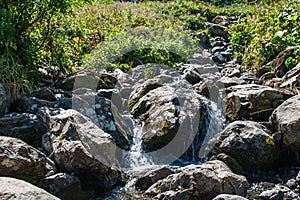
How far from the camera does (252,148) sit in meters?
7.49

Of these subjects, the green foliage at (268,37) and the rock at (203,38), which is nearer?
the green foliage at (268,37)

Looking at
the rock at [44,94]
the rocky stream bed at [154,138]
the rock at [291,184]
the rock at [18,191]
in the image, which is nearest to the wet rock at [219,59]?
the rocky stream bed at [154,138]

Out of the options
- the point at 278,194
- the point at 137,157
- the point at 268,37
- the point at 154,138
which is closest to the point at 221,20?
the point at 268,37

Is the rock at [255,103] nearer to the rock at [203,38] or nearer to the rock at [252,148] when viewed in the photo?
the rock at [252,148]

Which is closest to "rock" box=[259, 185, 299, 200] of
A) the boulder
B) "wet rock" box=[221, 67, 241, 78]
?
the boulder

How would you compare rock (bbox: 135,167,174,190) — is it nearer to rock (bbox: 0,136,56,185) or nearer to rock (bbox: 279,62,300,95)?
rock (bbox: 0,136,56,185)

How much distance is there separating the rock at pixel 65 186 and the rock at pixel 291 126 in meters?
3.86

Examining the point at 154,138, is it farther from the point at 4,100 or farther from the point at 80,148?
the point at 4,100

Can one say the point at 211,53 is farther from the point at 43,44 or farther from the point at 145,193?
the point at 145,193

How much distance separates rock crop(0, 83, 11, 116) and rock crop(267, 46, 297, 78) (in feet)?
23.3

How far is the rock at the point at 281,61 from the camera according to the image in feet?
35.7

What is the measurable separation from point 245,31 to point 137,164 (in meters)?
8.33

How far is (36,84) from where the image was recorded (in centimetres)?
924

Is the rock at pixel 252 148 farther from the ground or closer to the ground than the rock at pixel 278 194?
farther from the ground
